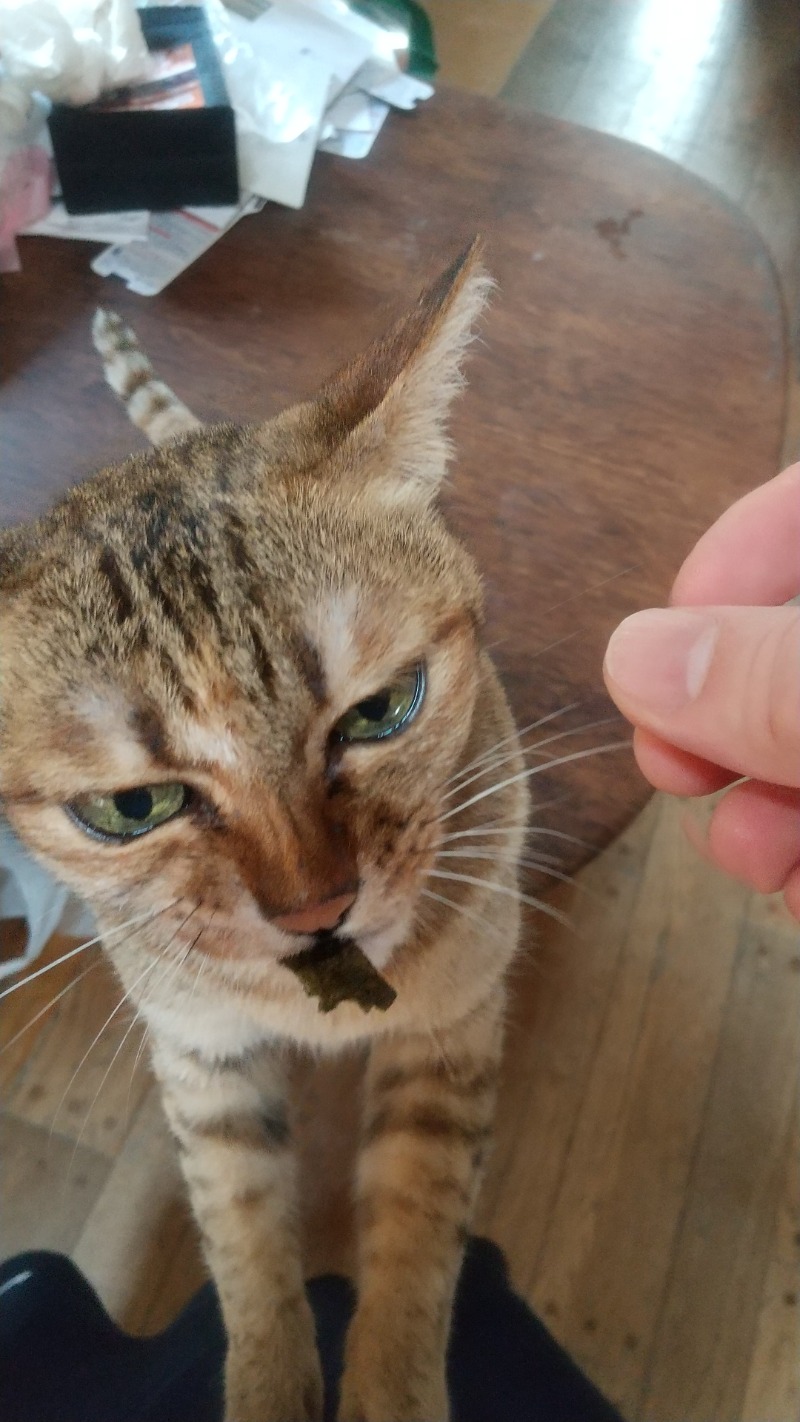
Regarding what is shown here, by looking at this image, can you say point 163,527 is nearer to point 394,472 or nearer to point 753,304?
point 394,472

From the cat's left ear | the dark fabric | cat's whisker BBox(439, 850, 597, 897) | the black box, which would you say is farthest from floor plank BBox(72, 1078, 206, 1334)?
the black box

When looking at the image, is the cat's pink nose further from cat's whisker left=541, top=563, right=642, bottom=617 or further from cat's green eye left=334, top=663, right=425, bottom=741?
cat's whisker left=541, top=563, right=642, bottom=617

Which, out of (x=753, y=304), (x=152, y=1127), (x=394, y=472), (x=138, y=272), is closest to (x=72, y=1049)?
(x=152, y=1127)

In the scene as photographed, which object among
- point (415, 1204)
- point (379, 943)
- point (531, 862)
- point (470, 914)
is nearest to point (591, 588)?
point (531, 862)

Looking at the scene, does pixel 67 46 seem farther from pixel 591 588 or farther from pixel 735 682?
pixel 735 682

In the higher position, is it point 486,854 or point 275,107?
point 275,107

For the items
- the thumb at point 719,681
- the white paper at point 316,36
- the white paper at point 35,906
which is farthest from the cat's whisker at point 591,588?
the white paper at point 316,36

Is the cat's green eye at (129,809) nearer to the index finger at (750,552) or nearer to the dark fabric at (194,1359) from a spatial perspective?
the index finger at (750,552)
